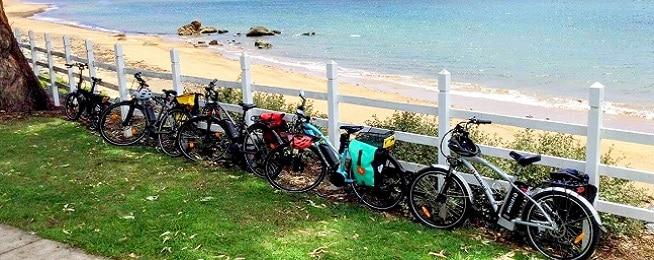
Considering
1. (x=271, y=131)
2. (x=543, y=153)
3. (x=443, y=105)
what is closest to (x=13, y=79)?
(x=271, y=131)

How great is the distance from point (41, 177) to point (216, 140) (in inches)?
86.3

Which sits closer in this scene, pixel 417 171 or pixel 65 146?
pixel 417 171

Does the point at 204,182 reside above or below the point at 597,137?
below

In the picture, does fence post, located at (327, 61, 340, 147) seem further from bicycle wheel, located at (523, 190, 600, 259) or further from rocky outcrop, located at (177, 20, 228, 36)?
rocky outcrop, located at (177, 20, 228, 36)

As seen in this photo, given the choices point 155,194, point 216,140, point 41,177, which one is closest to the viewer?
point 155,194

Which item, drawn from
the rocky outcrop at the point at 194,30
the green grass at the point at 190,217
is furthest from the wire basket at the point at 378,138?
Answer: the rocky outcrop at the point at 194,30

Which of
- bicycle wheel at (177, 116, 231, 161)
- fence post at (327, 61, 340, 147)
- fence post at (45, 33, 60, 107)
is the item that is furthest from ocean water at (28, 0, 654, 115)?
bicycle wheel at (177, 116, 231, 161)

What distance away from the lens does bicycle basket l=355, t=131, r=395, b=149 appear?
695 centimetres

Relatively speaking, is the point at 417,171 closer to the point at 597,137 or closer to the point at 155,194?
the point at 597,137

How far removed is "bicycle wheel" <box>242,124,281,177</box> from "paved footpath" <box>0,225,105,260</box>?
106 inches

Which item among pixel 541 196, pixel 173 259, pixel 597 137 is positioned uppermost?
pixel 597 137

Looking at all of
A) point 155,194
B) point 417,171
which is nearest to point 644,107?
point 417,171

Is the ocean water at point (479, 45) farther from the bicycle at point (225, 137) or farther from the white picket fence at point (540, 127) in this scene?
the bicycle at point (225, 137)

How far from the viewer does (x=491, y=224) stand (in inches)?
259
